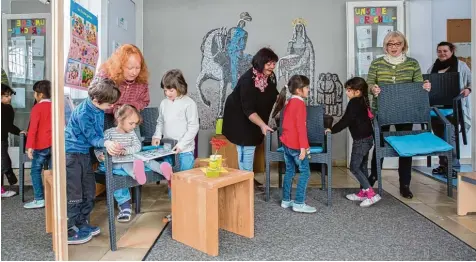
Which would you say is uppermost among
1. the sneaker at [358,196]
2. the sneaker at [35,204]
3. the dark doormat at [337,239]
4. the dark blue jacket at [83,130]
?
the dark blue jacket at [83,130]

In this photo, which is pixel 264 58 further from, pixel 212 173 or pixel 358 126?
pixel 212 173

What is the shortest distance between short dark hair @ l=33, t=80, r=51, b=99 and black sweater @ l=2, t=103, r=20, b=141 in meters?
0.13

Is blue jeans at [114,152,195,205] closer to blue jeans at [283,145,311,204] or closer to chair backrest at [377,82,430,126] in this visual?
blue jeans at [283,145,311,204]

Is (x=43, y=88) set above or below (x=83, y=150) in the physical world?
above

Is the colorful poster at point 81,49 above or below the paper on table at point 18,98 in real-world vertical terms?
above

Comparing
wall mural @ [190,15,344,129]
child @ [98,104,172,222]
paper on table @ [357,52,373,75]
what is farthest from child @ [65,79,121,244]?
paper on table @ [357,52,373,75]

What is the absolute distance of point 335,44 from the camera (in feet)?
14.9

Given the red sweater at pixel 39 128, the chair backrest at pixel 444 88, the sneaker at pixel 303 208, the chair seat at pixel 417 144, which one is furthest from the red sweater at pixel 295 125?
the chair backrest at pixel 444 88

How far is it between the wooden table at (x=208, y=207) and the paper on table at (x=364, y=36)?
2.98 m

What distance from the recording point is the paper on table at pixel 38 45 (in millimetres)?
1636

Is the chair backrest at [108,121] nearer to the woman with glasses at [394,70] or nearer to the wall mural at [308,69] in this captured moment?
the woman with glasses at [394,70]

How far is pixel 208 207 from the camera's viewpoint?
182cm

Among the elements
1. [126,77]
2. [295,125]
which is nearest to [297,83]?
[295,125]

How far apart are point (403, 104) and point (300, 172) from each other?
1076 millimetres
